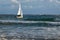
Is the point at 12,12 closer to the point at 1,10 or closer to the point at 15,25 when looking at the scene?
the point at 1,10

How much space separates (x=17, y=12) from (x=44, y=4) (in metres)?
0.44

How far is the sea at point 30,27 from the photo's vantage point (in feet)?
5.89

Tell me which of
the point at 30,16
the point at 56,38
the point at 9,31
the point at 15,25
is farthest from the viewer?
the point at 30,16

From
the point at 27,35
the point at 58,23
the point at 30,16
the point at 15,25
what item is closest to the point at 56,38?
the point at 27,35

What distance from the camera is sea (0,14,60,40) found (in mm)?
1794

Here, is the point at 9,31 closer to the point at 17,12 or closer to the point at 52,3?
the point at 17,12

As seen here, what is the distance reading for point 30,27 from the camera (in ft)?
6.79

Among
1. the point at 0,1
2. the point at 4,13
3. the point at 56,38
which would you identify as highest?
the point at 0,1

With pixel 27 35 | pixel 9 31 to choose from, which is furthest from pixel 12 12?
pixel 27 35

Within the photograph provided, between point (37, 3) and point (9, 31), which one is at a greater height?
point (37, 3)

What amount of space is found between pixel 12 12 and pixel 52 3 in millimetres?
644

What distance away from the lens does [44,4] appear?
2598 millimetres

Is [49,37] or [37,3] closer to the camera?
[49,37]

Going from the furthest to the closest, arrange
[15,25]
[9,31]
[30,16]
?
1. [30,16]
2. [15,25]
3. [9,31]
